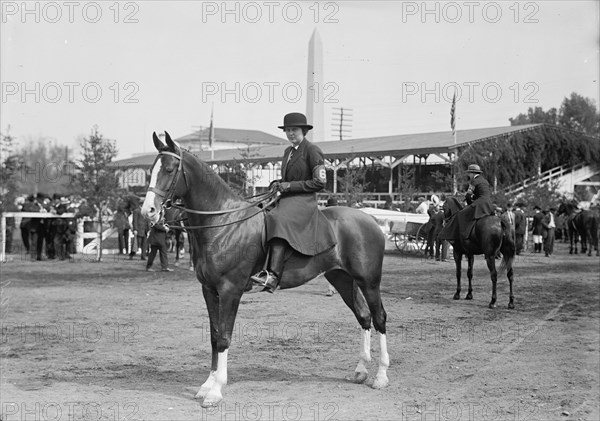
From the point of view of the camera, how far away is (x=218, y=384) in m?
6.86

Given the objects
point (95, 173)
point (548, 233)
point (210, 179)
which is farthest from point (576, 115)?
point (210, 179)

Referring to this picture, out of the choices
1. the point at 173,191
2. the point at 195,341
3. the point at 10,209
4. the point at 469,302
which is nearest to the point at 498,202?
the point at 469,302

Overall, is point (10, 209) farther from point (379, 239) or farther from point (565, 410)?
point (565, 410)

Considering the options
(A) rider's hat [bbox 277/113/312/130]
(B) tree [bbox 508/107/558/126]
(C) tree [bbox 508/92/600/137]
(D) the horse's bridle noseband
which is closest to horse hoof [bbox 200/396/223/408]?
(D) the horse's bridle noseband

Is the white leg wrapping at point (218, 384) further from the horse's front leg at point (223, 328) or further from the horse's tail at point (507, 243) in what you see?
the horse's tail at point (507, 243)

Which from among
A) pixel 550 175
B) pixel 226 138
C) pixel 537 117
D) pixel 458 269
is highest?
pixel 226 138

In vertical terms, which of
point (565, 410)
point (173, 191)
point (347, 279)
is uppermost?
point (173, 191)

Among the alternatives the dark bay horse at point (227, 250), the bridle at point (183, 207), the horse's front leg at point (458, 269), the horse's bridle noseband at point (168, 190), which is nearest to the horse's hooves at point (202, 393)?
the dark bay horse at point (227, 250)

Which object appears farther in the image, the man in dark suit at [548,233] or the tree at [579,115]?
the tree at [579,115]

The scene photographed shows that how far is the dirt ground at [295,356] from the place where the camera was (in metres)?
6.70

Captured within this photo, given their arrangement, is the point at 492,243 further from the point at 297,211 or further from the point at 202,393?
the point at 202,393

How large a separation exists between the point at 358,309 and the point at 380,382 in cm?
91

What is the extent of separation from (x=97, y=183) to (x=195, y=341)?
13.5m

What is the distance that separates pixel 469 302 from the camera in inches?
543
